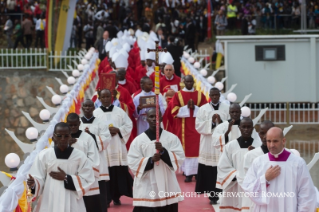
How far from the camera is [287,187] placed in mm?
7258

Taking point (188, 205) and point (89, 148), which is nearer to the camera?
point (89, 148)

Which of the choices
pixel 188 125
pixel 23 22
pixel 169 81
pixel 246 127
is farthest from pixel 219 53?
pixel 246 127

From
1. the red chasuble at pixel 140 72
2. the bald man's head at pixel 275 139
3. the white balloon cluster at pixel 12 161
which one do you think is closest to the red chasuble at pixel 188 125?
the red chasuble at pixel 140 72

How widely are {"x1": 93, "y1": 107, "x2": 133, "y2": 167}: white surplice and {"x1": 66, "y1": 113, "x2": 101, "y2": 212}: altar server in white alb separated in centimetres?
203

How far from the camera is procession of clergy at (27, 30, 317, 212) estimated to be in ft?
24.0

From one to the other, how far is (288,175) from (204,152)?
432 cm

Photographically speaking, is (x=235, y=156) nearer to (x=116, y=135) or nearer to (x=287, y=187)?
(x=287, y=187)

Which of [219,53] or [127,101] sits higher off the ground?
[219,53]

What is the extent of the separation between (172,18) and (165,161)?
2405cm

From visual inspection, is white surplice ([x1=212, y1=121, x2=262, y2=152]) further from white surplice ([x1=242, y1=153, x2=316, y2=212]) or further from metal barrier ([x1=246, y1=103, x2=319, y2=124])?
metal barrier ([x1=246, y1=103, x2=319, y2=124])

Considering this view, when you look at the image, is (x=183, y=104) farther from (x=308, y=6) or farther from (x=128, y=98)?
(x=308, y=6)

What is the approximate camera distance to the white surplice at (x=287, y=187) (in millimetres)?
7188

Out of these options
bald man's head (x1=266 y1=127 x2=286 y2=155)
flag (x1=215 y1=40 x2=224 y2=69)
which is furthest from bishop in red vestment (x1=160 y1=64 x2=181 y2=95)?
flag (x1=215 y1=40 x2=224 y2=69)

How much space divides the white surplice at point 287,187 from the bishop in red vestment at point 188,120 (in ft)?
17.1
